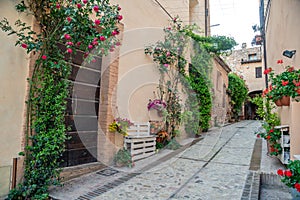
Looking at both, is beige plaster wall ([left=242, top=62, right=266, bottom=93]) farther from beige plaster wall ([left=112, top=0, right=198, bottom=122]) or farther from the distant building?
beige plaster wall ([left=112, top=0, right=198, bottom=122])

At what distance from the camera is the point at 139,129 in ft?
14.8

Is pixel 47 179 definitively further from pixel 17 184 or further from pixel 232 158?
pixel 232 158

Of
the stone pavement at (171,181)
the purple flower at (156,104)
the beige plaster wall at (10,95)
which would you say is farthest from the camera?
the purple flower at (156,104)

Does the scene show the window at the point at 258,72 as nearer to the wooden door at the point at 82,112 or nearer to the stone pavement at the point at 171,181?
the stone pavement at the point at 171,181

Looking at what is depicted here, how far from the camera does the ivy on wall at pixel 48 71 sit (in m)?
2.51

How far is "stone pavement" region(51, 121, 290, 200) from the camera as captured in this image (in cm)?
261

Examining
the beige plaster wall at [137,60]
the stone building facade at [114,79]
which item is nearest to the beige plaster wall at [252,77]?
the stone building facade at [114,79]

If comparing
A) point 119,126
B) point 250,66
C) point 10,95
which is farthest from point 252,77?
point 10,95

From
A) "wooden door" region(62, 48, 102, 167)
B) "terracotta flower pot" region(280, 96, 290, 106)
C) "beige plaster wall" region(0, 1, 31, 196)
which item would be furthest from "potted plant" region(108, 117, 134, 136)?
"terracotta flower pot" region(280, 96, 290, 106)

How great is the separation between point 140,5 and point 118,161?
3.81 meters

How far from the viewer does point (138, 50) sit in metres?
4.94

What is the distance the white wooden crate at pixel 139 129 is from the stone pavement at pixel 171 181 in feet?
1.95

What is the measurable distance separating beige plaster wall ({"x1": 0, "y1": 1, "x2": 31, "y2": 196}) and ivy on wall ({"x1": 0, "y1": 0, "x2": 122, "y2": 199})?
93 mm

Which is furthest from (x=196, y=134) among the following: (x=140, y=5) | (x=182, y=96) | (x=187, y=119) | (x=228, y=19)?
(x=228, y=19)
